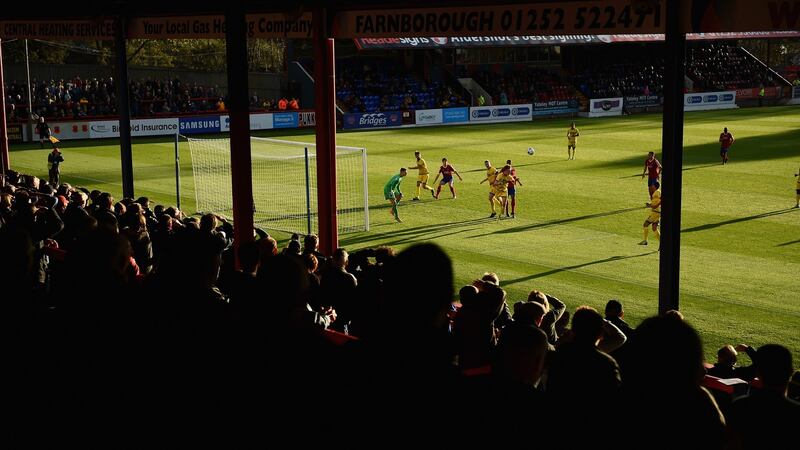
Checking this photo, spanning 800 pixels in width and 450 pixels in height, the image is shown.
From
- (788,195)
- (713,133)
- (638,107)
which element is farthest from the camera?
(638,107)

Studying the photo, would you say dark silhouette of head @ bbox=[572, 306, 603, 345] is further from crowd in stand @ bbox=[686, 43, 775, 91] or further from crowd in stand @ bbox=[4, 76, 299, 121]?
crowd in stand @ bbox=[686, 43, 775, 91]

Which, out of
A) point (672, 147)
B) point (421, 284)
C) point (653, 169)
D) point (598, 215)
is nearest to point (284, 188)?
point (598, 215)

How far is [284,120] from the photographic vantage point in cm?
5038

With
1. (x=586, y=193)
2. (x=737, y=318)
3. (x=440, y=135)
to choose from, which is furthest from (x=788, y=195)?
(x=440, y=135)

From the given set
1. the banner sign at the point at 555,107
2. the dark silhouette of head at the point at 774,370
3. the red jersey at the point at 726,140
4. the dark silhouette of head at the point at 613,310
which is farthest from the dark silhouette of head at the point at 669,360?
the banner sign at the point at 555,107

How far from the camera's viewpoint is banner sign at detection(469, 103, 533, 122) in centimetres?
5516

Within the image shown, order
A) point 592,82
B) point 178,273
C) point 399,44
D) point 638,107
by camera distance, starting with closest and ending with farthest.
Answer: point 178,273, point 399,44, point 638,107, point 592,82

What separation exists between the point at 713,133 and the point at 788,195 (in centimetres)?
1892

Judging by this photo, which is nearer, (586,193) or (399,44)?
(586,193)

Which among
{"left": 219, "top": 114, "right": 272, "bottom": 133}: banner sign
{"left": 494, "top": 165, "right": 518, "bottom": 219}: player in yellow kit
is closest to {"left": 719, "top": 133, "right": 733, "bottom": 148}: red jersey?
{"left": 494, "top": 165, "right": 518, "bottom": 219}: player in yellow kit

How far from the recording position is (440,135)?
154 ft

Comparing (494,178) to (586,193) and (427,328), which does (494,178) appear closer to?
(586,193)

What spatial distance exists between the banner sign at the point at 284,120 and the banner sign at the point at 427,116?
23.2 feet


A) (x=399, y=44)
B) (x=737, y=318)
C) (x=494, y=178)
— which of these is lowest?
(x=737, y=318)
